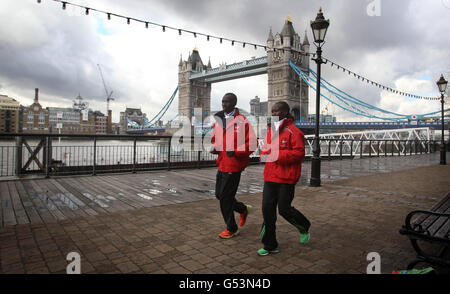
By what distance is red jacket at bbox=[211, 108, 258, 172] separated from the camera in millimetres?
3082

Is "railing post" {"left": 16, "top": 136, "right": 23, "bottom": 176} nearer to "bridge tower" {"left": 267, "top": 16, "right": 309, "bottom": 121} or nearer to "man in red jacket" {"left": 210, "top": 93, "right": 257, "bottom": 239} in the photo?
"man in red jacket" {"left": 210, "top": 93, "right": 257, "bottom": 239}

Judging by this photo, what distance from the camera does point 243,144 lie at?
3.11 meters

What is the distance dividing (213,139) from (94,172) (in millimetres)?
5782

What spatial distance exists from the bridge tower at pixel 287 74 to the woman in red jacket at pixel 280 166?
6911 centimetres

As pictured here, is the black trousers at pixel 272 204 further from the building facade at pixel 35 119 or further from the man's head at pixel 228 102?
the building facade at pixel 35 119

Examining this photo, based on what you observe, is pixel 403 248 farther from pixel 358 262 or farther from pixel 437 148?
pixel 437 148

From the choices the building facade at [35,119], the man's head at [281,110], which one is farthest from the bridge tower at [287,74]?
the man's head at [281,110]

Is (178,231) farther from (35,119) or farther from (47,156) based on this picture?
(35,119)

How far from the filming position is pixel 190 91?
318 feet

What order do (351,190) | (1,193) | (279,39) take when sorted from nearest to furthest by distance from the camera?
1. (1,193)
2. (351,190)
3. (279,39)

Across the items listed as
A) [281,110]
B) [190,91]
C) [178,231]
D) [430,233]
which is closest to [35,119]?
[190,91]

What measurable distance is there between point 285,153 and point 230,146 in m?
0.63

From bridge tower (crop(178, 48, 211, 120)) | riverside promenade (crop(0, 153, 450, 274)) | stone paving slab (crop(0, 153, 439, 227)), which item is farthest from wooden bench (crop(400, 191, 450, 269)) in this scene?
bridge tower (crop(178, 48, 211, 120))
